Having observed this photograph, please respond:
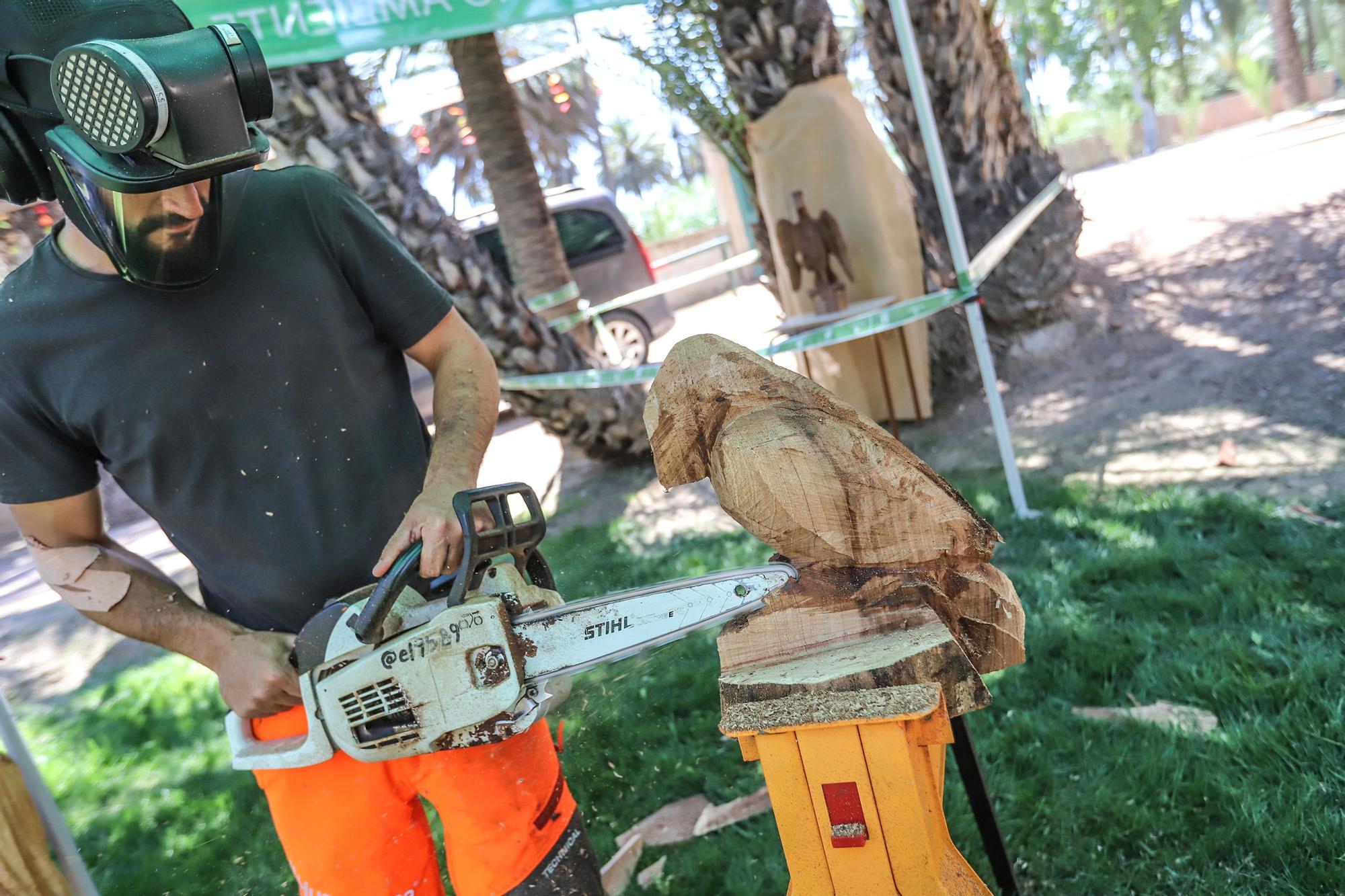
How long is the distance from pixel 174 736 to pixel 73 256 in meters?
3.00

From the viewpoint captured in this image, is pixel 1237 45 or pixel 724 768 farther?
pixel 1237 45

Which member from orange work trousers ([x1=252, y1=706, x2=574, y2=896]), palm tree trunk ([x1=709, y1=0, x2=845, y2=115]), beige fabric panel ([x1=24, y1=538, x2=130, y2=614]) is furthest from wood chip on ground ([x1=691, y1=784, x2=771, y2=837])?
palm tree trunk ([x1=709, y1=0, x2=845, y2=115])

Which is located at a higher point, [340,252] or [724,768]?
[340,252]

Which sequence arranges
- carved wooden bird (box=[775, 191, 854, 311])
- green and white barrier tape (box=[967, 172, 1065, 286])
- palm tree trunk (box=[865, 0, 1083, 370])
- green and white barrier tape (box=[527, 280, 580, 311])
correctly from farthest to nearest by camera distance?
green and white barrier tape (box=[527, 280, 580, 311]) → palm tree trunk (box=[865, 0, 1083, 370]) → carved wooden bird (box=[775, 191, 854, 311]) → green and white barrier tape (box=[967, 172, 1065, 286])

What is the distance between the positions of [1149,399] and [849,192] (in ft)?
6.17

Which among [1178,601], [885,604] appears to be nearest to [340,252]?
[885,604]

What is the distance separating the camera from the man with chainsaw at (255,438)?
145 centimetres

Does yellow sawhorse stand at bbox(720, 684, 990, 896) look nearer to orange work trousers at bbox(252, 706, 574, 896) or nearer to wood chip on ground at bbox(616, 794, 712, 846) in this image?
orange work trousers at bbox(252, 706, 574, 896)

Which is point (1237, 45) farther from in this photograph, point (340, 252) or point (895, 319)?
point (340, 252)

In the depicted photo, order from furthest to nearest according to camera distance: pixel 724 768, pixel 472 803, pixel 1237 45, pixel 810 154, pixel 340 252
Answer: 1. pixel 1237 45
2. pixel 810 154
3. pixel 724 768
4. pixel 340 252
5. pixel 472 803

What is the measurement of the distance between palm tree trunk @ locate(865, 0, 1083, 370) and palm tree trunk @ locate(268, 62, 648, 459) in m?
2.06

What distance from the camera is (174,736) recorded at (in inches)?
153

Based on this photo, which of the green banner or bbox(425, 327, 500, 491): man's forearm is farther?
the green banner

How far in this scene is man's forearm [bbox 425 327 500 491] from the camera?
1625 millimetres
